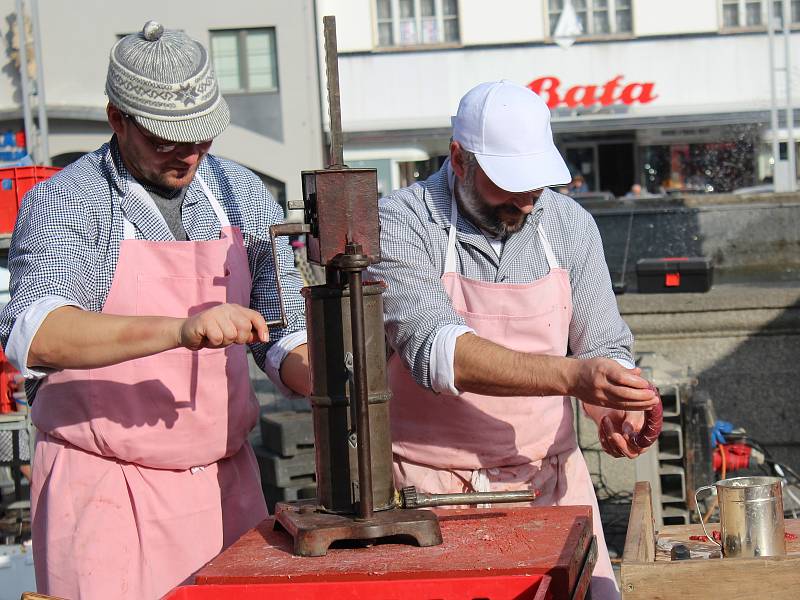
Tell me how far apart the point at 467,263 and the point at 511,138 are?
0.31 meters

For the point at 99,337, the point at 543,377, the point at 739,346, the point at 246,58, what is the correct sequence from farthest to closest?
the point at 246,58
the point at 739,346
the point at 543,377
the point at 99,337

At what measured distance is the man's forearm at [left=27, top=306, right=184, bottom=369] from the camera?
205cm

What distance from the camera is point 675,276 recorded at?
6.32 metres

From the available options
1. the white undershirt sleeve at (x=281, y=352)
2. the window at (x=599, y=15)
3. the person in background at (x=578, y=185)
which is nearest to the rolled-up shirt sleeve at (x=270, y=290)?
the white undershirt sleeve at (x=281, y=352)

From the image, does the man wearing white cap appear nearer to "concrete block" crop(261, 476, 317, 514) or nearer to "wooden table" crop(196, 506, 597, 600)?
"wooden table" crop(196, 506, 597, 600)

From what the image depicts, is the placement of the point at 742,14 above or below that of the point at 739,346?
above

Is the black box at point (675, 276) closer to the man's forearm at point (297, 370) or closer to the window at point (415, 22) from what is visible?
the man's forearm at point (297, 370)

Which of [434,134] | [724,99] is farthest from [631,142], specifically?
[434,134]

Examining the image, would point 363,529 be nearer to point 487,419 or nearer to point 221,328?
point 221,328

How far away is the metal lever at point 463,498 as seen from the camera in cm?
194

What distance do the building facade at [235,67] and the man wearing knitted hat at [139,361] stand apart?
71.4 ft

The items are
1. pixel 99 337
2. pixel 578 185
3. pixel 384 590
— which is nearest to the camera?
pixel 384 590

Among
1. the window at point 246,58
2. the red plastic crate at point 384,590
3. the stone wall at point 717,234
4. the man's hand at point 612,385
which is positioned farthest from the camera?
the window at point 246,58

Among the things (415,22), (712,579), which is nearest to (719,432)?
(712,579)
